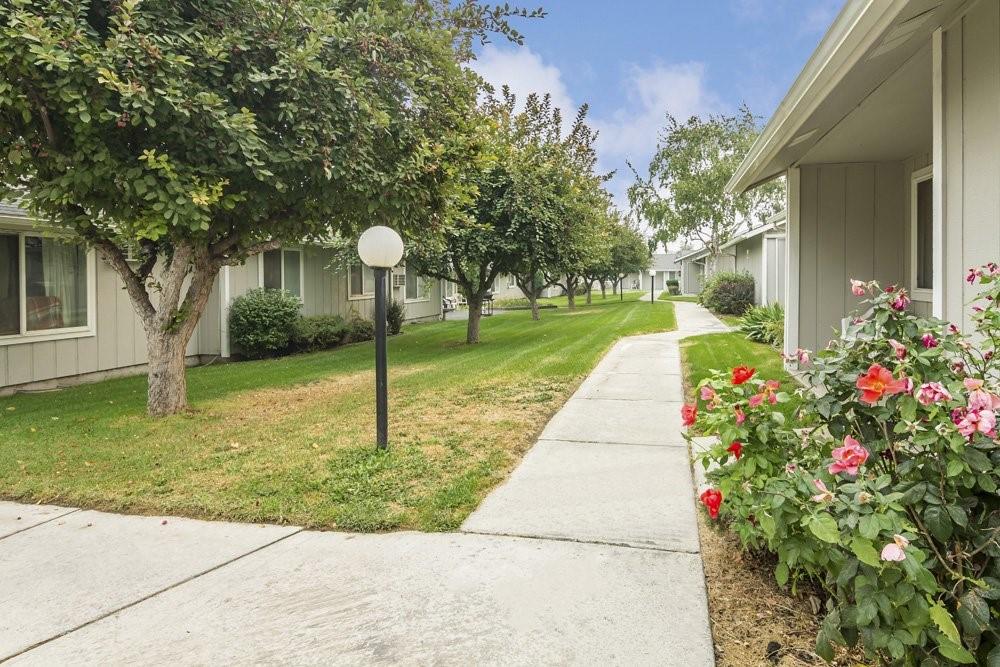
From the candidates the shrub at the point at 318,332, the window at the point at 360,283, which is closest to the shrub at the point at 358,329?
the shrub at the point at 318,332

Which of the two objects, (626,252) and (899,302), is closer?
(899,302)

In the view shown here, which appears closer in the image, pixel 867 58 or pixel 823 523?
pixel 823 523

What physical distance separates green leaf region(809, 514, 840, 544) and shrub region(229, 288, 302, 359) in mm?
10868

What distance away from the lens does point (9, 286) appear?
27.4 feet

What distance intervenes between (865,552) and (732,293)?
18592 millimetres

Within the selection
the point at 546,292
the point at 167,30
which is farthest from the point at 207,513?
the point at 546,292

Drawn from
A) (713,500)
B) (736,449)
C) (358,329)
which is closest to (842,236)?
(736,449)

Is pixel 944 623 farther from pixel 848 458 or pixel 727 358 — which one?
pixel 727 358

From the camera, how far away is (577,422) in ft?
19.3

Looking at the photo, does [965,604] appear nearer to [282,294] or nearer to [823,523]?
[823,523]

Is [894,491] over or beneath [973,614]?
over

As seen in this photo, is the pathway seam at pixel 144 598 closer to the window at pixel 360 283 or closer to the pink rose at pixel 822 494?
the pink rose at pixel 822 494

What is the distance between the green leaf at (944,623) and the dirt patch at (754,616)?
1.80ft

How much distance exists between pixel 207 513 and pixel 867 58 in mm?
4965
